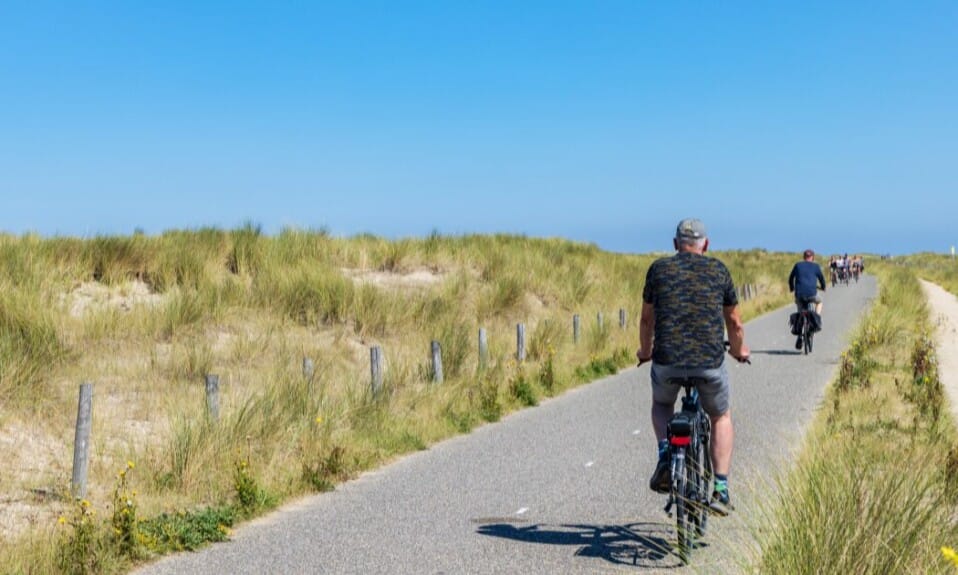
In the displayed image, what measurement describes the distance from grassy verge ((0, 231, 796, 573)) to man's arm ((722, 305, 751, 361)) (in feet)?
13.2

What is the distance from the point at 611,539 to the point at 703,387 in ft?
4.36

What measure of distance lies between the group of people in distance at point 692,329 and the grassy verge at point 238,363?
350cm

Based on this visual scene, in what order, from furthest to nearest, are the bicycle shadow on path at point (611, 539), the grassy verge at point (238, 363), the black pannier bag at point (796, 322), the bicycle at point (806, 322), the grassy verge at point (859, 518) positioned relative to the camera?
1. the black pannier bag at point (796, 322)
2. the bicycle at point (806, 322)
3. the grassy verge at point (238, 363)
4. the bicycle shadow on path at point (611, 539)
5. the grassy verge at point (859, 518)

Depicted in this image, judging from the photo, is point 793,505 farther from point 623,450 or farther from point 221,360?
point 221,360

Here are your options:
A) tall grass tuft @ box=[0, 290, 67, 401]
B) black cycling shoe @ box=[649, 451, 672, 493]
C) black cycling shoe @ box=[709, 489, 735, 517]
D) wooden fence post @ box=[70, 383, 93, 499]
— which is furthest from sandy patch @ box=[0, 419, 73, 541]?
black cycling shoe @ box=[709, 489, 735, 517]

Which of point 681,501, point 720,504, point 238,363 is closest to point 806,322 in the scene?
point 238,363

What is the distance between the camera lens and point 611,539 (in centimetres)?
704

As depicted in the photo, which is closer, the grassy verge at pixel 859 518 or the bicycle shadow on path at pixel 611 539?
the grassy verge at pixel 859 518

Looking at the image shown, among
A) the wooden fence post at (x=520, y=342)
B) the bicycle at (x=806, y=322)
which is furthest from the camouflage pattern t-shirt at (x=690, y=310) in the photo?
the bicycle at (x=806, y=322)

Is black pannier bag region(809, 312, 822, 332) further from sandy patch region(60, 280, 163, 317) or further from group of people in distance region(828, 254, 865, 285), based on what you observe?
group of people in distance region(828, 254, 865, 285)

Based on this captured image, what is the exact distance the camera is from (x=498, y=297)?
88.9ft

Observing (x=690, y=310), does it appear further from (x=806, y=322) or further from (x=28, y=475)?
(x=806, y=322)

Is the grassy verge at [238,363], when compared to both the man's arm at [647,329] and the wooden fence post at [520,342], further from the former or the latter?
the man's arm at [647,329]

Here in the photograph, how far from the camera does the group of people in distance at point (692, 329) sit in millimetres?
6504
